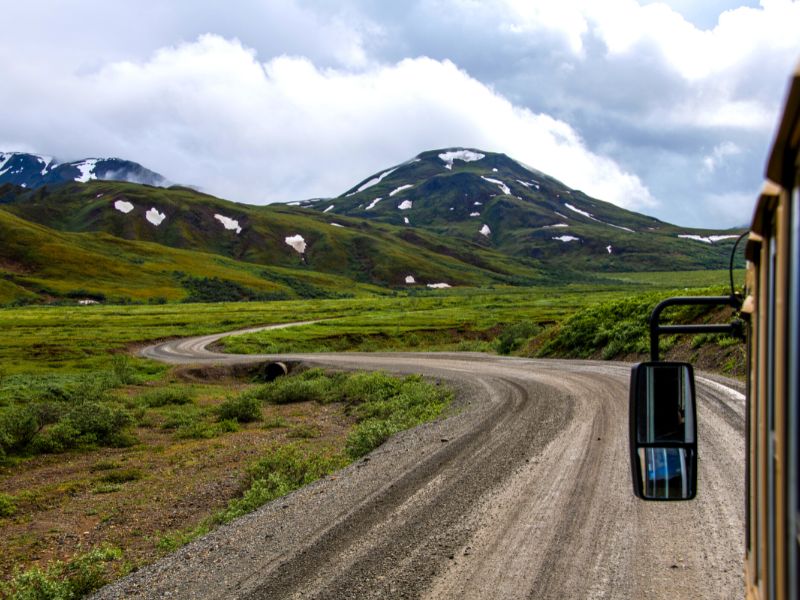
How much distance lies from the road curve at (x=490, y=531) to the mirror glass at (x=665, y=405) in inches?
126

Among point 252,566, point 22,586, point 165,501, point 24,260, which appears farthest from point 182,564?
point 24,260

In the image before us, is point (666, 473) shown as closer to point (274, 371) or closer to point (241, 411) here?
point (241, 411)

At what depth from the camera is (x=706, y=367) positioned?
69.7 feet

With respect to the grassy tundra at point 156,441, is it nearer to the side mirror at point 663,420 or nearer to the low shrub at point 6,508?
the low shrub at point 6,508

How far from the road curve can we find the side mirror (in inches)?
115

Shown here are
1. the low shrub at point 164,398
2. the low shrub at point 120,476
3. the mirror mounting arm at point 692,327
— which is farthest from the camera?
the low shrub at point 164,398

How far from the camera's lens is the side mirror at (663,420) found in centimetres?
365

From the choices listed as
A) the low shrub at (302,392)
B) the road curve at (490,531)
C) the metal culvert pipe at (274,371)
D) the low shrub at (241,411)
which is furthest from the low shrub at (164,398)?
the road curve at (490,531)

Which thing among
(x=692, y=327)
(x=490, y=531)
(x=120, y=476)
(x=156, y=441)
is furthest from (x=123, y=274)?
(x=692, y=327)

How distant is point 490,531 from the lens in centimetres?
791

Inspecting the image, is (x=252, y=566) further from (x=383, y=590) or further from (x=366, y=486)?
(x=366, y=486)

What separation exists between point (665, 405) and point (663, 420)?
0.31 feet

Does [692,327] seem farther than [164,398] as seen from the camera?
No

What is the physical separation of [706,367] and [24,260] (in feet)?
511
